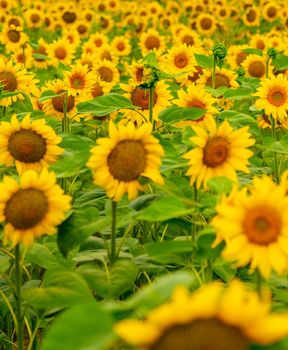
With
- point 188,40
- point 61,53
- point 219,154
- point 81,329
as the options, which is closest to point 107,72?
point 61,53

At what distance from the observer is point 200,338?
1.00 meters

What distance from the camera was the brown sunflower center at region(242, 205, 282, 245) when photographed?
142 centimetres

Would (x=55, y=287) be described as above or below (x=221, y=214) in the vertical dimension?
below

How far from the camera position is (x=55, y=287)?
162cm

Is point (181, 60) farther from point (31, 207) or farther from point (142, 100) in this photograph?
point (31, 207)

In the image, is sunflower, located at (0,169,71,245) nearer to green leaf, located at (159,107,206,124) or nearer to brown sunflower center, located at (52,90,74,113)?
green leaf, located at (159,107,206,124)

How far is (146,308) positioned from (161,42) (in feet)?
15.3

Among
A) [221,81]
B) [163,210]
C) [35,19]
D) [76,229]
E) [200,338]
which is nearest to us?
[200,338]

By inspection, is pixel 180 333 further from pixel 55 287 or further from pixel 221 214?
pixel 55 287

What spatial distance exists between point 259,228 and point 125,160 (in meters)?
0.47

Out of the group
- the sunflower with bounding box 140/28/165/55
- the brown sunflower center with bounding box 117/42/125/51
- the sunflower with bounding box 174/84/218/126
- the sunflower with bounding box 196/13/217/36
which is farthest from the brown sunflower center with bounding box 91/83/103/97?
the sunflower with bounding box 196/13/217/36

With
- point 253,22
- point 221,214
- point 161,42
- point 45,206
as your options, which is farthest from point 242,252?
point 253,22

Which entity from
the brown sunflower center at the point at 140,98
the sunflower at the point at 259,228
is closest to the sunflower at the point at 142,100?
the brown sunflower center at the point at 140,98

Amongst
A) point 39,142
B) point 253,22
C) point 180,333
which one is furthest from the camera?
point 253,22
